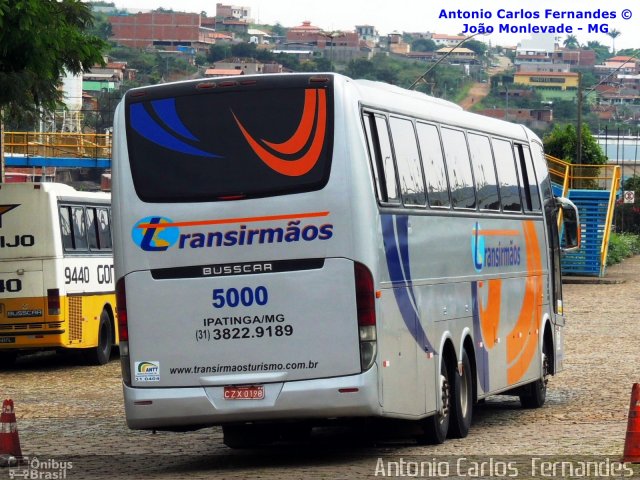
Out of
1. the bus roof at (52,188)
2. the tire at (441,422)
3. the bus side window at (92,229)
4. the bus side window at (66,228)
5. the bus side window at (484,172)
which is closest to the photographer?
the tire at (441,422)

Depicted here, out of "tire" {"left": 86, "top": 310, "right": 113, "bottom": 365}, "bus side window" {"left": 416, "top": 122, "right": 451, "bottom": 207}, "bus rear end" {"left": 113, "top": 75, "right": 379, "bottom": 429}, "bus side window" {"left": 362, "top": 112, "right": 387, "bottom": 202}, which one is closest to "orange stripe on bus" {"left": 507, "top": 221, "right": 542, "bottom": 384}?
"bus side window" {"left": 416, "top": 122, "right": 451, "bottom": 207}

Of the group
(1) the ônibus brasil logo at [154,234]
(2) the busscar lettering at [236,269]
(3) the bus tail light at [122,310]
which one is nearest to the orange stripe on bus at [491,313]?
(2) the busscar lettering at [236,269]

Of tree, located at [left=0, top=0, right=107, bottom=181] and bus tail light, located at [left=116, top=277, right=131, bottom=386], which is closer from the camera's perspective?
bus tail light, located at [left=116, top=277, right=131, bottom=386]

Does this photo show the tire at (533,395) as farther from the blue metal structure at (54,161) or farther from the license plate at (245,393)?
the blue metal structure at (54,161)

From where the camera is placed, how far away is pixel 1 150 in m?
35.0

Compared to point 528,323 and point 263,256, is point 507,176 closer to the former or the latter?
point 528,323

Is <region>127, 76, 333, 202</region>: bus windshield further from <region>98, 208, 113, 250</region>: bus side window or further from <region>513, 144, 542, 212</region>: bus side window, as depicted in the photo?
<region>98, 208, 113, 250</region>: bus side window

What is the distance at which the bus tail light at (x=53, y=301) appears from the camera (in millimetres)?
23734

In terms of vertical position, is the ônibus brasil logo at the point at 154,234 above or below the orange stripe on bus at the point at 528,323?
above

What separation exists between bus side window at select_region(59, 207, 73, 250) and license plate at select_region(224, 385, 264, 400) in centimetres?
1241

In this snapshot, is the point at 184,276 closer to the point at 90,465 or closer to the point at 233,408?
the point at 233,408

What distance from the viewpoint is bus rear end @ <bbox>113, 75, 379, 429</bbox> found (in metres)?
12.2

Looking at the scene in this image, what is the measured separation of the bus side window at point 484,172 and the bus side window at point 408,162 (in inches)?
79.5

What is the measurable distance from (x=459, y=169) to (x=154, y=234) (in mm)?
4015
